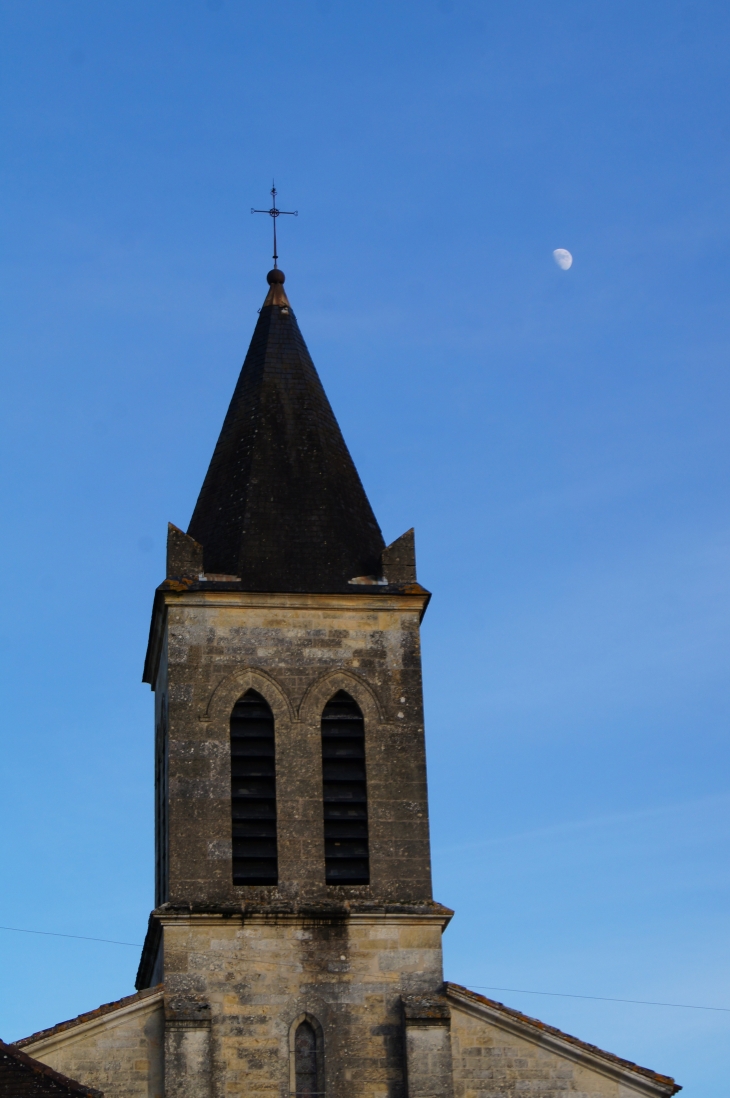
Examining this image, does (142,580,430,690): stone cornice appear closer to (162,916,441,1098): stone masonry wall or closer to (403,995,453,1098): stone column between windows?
(162,916,441,1098): stone masonry wall

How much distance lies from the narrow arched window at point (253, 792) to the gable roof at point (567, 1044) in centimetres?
310

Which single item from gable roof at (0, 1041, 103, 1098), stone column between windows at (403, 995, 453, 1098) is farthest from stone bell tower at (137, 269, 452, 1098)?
gable roof at (0, 1041, 103, 1098)

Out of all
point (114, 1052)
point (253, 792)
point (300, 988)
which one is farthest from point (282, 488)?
point (114, 1052)

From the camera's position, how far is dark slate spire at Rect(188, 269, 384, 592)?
25.0 m

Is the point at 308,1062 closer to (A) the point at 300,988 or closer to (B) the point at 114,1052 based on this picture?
(A) the point at 300,988

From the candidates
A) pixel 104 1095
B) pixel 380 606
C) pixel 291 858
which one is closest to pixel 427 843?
Answer: pixel 291 858

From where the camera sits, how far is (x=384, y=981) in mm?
22438

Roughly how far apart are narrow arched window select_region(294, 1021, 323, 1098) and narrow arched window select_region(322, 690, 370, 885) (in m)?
1.99

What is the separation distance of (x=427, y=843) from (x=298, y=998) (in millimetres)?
2739

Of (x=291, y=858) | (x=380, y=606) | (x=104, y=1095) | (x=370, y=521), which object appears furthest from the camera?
(x=370, y=521)

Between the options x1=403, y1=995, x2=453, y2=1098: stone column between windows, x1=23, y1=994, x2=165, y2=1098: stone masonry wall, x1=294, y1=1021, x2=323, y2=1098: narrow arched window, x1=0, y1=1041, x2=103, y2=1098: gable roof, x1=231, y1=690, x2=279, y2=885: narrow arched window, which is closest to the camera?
x1=0, y1=1041, x2=103, y2=1098: gable roof

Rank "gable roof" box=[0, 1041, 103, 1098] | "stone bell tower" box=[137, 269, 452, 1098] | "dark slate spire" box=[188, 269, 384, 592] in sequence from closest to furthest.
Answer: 1. "gable roof" box=[0, 1041, 103, 1098]
2. "stone bell tower" box=[137, 269, 452, 1098]
3. "dark slate spire" box=[188, 269, 384, 592]

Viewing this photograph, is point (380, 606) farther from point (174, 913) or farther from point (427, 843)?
point (174, 913)

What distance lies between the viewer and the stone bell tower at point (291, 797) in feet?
72.0
